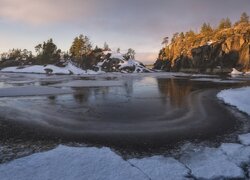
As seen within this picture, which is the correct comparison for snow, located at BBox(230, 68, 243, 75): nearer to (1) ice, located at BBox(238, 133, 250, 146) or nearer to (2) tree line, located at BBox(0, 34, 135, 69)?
(2) tree line, located at BBox(0, 34, 135, 69)

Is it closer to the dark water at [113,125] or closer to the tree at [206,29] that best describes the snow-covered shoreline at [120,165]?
the dark water at [113,125]

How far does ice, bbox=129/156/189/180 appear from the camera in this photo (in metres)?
8.28

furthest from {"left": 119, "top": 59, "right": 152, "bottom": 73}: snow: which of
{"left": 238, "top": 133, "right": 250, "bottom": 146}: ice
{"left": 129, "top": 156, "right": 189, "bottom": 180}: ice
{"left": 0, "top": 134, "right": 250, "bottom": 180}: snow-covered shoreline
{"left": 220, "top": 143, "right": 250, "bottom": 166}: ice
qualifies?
{"left": 129, "top": 156, "right": 189, "bottom": 180}: ice

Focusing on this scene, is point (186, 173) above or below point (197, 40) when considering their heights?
below

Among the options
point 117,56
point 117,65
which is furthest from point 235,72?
point 117,56

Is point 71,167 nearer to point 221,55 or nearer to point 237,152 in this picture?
point 237,152

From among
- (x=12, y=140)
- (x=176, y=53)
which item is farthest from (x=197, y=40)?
(x=12, y=140)

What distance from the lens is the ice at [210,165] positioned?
8355mm

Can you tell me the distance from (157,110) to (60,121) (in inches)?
286

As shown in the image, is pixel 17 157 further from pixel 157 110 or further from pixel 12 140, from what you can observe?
pixel 157 110

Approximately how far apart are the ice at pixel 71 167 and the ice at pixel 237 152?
3.85m

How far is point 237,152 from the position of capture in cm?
1041

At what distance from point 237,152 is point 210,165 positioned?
2022 millimetres

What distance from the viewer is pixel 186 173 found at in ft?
27.7
